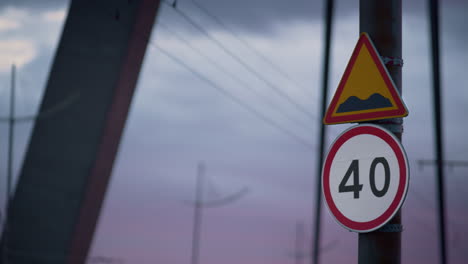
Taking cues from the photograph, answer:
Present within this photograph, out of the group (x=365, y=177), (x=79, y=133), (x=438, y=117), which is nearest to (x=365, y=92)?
(x=365, y=177)

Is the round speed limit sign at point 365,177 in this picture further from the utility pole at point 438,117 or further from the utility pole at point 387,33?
the utility pole at point 438,117

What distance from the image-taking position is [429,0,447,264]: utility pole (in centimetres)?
864

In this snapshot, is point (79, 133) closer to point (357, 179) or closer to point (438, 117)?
point (438, 117)

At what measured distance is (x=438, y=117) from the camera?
10641 mm

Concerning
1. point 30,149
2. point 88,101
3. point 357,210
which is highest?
point 88,101

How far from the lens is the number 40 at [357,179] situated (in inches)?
114

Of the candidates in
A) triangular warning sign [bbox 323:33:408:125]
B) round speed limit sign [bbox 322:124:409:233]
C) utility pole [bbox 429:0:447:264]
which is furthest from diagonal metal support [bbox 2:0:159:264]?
round speed limit sign [bbox 322:124:409:233]

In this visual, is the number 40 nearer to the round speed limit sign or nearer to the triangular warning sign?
the round speed limit sign

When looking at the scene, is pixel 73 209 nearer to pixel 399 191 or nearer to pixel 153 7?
pixel 153 7

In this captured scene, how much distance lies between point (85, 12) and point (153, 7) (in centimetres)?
203

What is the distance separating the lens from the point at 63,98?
563 inches

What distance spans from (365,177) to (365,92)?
17.1 inches

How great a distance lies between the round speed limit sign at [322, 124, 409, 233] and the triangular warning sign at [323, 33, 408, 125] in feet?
0.29

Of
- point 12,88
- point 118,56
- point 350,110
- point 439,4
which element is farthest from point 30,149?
point 350,110
